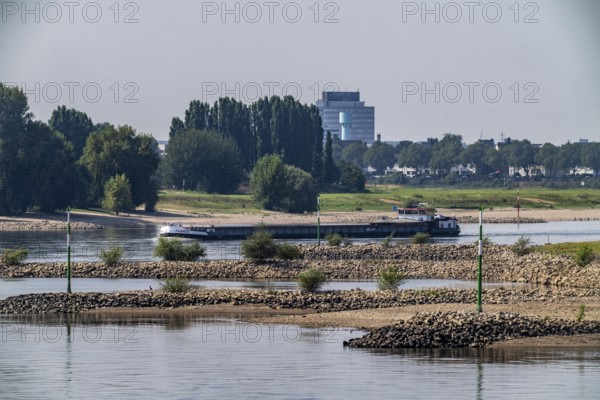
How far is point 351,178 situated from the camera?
19138 centimetres

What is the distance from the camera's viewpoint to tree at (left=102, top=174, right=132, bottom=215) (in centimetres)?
14100

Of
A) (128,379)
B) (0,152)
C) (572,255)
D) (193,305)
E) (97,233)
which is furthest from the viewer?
(0,152)

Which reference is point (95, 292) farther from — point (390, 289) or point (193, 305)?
point (390, 289)

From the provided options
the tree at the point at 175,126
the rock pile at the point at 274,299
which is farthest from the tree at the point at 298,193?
the rock pile at the point at 274,299

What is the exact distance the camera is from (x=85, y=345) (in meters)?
41.1

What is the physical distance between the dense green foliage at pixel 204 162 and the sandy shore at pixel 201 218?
14.2m

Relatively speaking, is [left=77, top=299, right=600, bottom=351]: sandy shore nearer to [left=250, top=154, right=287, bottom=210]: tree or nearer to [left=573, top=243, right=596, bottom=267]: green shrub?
[left=573, top=243, right=596, bottom=267]: green shrub

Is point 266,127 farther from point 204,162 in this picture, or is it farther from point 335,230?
point 335,230

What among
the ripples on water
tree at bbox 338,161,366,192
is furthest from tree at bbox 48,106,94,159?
the ripples on water

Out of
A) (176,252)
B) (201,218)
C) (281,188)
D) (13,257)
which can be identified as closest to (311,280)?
(176,252)

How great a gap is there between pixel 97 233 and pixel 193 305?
70.8m

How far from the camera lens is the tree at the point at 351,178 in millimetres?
190750

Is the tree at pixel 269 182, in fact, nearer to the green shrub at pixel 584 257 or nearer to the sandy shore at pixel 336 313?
the green shrub at pixel 584 257

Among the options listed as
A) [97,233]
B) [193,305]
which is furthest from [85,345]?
[97,233]
